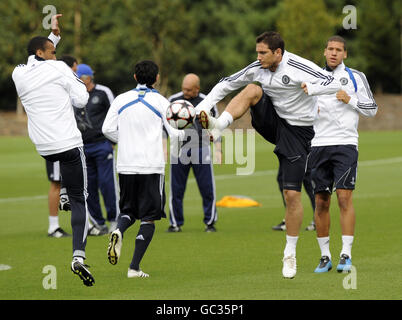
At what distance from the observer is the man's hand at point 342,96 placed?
1042 cm

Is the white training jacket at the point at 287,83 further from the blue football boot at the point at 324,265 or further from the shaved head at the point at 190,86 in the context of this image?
the shaved head at the point at 190,86

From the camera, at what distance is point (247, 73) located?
9.83 meters

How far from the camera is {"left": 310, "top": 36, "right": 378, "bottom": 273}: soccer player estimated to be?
1056 centimetres

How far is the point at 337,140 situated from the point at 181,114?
7.13ft

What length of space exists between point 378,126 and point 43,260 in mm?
51932

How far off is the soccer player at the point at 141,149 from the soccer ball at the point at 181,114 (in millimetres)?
562

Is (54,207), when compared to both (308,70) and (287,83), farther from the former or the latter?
(308,70)

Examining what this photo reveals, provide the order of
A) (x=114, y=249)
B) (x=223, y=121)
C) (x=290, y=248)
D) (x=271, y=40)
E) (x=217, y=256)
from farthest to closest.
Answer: (x=217, y=256) < (x=290, y=248) < (x=114, y=249) < (x=271, y=40) < (x=223, y=121)

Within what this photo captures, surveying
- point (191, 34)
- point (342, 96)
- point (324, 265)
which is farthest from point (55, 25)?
point (191, 34)

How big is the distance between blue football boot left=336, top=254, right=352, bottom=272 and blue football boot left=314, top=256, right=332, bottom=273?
0.17 meters

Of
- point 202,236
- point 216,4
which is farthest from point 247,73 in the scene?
point 216,4

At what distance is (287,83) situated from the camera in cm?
977
